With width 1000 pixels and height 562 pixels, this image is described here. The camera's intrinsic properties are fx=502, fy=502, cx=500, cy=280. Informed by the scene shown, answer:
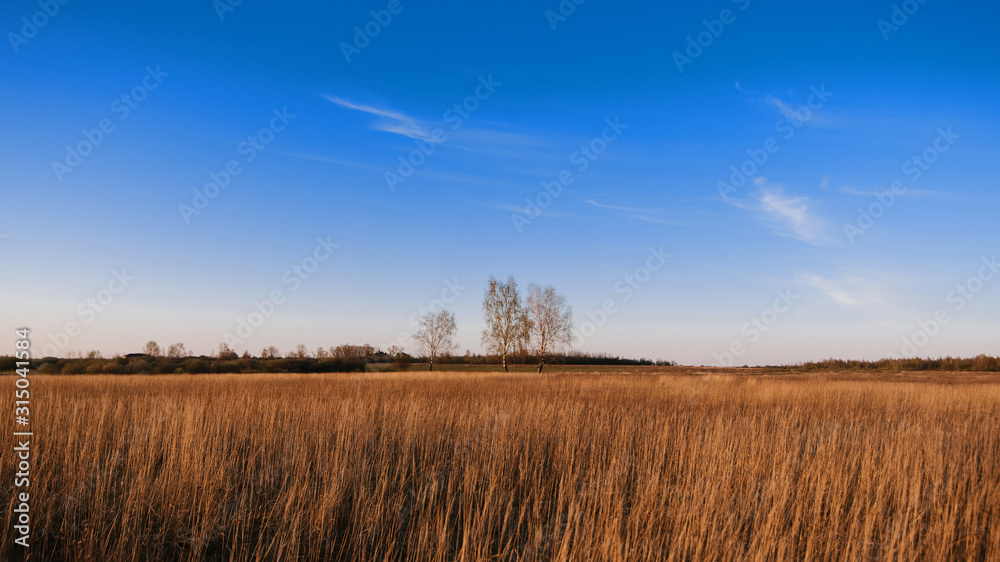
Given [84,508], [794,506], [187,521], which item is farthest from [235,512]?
[794,506]

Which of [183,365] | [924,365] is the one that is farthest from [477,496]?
[924,365]

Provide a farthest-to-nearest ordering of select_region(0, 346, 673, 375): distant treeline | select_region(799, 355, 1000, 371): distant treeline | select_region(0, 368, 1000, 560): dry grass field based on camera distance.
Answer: select_region(799, 355, 1000, 371): distant treeline
select_region(0, 346, 673, 375): distant treeline
select_region(0, 368, 1000, 560): dry grass field

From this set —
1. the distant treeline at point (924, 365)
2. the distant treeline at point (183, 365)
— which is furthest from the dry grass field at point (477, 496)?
the distant treeline at point (924, 365)

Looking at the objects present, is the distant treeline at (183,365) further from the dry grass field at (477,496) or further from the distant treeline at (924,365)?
the distant treeline at (924,365)

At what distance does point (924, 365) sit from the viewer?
44.3 m

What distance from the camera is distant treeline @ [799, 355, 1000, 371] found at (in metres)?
41.2

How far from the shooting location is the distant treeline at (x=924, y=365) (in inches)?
1623

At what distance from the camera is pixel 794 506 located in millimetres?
5262

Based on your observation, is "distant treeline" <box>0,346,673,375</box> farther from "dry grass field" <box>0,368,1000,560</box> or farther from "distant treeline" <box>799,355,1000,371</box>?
"distant treeline" <box>799,355,1000,371</box>

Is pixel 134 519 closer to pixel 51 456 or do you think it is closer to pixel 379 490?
pixel 379 490

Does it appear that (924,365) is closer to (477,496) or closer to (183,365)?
(477,496)

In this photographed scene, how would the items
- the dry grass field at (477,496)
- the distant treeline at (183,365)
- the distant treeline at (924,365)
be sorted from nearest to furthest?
the dry grass field at (477,496) → the distant treeline at (183,365) → the distant treeline at (924,365)

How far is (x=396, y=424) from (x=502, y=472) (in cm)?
296

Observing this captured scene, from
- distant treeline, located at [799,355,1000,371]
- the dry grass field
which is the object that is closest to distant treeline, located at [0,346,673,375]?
the dry grass field
